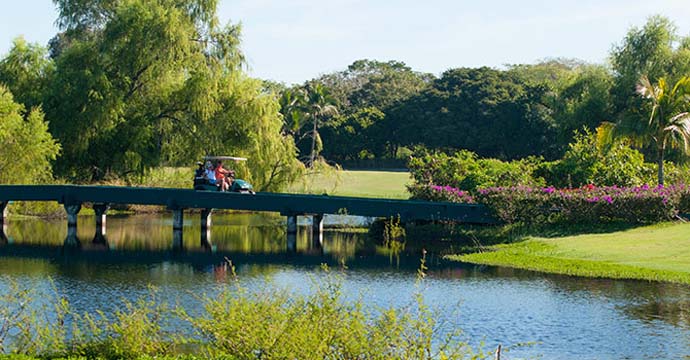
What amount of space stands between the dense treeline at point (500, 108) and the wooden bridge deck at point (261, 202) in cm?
3115

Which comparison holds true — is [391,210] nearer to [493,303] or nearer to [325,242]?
[325,242]

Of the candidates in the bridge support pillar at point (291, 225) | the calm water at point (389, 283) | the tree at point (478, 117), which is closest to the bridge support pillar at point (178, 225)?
the calm water at point (389, 283)

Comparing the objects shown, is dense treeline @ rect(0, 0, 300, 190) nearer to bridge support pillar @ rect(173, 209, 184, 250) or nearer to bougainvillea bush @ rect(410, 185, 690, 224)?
bridge support pillar @ rect(173, 209, 184, 250)

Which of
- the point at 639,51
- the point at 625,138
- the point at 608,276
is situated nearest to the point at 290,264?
the point at 608,276

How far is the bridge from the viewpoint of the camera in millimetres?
37888

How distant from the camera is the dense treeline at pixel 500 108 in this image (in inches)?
2719

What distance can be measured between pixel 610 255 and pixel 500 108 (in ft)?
200

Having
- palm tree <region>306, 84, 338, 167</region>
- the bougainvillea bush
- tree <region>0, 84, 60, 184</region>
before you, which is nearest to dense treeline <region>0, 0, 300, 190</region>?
tree <region>0, 84, 60, 184</region>

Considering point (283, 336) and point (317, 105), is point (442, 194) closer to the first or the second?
point (283, 336)

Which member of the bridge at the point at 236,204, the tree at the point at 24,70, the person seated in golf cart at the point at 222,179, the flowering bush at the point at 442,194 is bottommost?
the bridge at the point at 236,204

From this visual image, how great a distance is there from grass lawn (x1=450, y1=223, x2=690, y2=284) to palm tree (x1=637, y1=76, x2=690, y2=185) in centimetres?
671

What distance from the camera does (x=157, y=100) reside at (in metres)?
53.8

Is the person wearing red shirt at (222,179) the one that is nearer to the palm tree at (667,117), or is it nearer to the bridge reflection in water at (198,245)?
the bridge reflection in water at (198,245)

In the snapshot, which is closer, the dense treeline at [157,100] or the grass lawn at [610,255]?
the grass lawn at [610,255]
